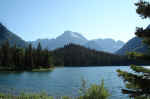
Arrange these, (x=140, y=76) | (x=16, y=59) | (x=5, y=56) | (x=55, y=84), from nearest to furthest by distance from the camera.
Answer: (x=140, y=76)
(x=55, y=84)
(x=5, y=56)
(x=16, y=59)

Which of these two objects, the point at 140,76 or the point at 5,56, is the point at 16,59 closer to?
the point at 5,56

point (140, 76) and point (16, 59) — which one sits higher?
point (16, 59)

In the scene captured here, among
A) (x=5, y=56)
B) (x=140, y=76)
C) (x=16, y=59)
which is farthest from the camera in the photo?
(x=16, y=59)

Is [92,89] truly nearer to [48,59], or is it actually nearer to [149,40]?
[149,40]

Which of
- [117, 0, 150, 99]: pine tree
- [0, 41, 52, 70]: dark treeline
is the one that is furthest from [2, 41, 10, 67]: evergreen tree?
[117, 0, 150, 99]: pine tree

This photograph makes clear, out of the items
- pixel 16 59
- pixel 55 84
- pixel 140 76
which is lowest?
pixel 55 84

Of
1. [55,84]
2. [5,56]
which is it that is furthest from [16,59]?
[55,84]

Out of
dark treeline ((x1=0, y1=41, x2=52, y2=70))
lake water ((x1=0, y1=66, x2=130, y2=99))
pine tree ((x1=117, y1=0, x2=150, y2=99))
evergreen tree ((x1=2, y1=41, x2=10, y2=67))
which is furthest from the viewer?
dark treeline ((x1=0, y1=41, x2=52, y2=70))

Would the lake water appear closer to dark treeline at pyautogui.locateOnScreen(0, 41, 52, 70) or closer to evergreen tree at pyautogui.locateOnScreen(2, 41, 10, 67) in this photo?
dark treeline at pyautogui.locateOnScreen(0, 41, 52, 70)

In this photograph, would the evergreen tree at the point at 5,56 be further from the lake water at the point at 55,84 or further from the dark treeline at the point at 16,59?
the lake water at the point at 55,84

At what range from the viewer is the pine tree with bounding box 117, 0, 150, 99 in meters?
7.06

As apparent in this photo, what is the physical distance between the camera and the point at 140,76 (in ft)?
24.2

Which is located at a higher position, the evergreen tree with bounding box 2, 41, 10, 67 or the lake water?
the evergreen tree with bounding box 2, 41, 10, 67

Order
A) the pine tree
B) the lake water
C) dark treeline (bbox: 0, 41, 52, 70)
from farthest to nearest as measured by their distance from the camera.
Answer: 1. dark treeline (bbox: 0, 41, 52, 70)
2. the lake water
3. the pine tree
